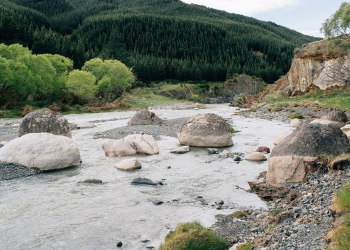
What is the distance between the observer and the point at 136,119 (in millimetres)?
25609

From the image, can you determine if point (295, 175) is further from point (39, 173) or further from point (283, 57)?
point (283, 57)

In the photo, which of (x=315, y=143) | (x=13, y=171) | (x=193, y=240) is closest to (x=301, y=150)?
(x=315, y=143)

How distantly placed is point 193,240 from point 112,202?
3517 mm

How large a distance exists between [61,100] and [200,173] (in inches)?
1533

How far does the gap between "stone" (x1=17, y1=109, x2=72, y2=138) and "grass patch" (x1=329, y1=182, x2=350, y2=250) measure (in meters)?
15.5

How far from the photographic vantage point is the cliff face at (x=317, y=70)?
3753cm

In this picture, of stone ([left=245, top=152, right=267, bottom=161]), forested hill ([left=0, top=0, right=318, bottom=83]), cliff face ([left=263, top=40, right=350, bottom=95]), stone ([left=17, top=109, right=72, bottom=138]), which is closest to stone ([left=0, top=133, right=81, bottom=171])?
stone ([left=17, top=109, right=72, bottom=138])

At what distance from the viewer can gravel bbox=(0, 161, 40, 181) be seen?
9703 mm

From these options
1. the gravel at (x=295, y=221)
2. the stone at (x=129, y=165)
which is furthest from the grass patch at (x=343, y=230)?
the stone at (x=129, y=165)

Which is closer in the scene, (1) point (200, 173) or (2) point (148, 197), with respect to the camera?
(2) point (148, 197)

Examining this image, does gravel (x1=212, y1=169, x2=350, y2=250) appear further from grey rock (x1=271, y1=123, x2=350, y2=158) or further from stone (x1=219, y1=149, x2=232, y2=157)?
stone (x1=219, y1=149, x2=232, y2=157)

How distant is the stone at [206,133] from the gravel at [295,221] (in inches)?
301

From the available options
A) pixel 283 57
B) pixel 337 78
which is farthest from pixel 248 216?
pixel 283 57

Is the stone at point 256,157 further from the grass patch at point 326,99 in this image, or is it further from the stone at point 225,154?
the grass patch at point 326,99
